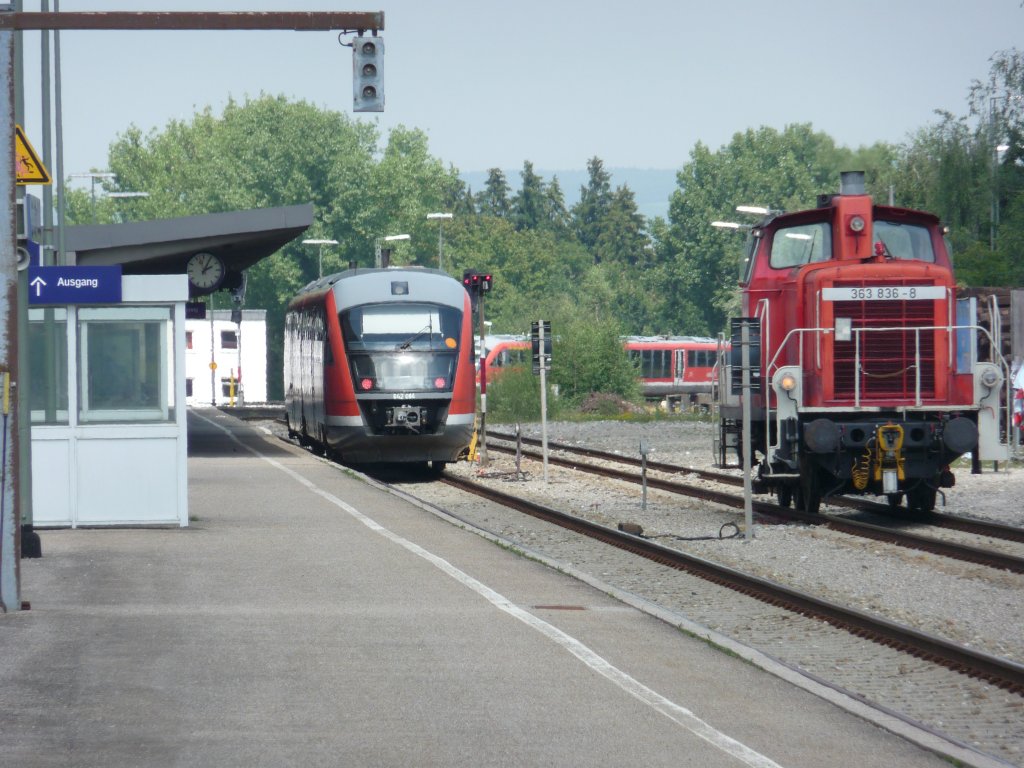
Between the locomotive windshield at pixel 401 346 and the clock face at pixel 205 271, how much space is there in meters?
7.11

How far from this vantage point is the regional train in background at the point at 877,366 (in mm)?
17516

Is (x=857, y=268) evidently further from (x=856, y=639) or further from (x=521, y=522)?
(x=856, y=639)

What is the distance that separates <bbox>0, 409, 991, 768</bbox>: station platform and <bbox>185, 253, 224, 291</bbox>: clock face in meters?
18.1

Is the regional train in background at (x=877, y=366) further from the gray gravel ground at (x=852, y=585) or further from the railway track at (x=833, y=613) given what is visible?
the railway track at (x=833, y=613)

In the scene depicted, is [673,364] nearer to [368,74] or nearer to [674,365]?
[674,365]

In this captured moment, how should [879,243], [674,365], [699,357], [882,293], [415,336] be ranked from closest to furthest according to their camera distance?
1. [882,293]
2. [879,243]
3. [415,336]
4. [674,365]
5. [699,357]

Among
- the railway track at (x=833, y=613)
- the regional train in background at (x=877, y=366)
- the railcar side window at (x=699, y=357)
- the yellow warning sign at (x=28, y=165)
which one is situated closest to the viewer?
the railway track at (x=833, y=613)

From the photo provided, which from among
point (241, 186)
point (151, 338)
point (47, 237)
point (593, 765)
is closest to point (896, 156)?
point (241, 186)

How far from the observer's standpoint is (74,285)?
15352 mm

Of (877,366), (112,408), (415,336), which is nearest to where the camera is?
(112,408)

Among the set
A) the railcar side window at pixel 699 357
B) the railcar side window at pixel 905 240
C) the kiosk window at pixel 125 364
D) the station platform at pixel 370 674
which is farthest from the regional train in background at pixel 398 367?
the railcar side window at pixel 699 357

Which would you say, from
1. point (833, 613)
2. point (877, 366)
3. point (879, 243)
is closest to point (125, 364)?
point (833, 613)

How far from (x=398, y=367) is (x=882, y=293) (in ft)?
32.7

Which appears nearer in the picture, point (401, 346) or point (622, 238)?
point (401, 346)
